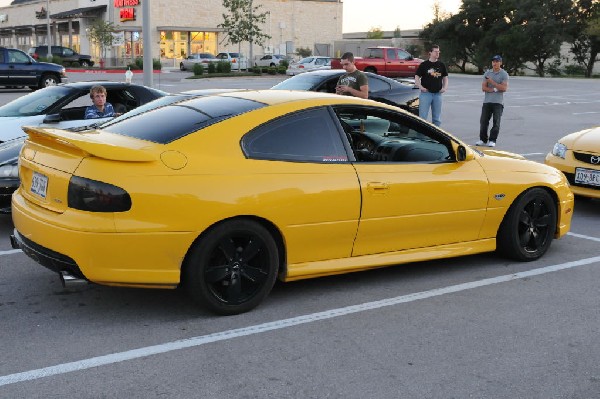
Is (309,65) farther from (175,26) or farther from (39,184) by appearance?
(39,184)

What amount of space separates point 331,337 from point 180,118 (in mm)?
1803

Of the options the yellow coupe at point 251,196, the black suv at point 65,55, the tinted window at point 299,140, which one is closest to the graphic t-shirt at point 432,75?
the yellow coupe at point 251,196

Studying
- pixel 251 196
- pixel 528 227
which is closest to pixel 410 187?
pixel 251 196

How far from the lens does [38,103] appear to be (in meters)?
9.77

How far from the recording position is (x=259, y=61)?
192 feet

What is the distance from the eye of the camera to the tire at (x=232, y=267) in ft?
14.9

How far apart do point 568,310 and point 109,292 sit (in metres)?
3.20

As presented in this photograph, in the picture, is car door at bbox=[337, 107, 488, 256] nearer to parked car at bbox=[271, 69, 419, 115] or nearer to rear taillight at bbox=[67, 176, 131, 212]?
rear taillight at bbox=[67, 176, 131, 212]

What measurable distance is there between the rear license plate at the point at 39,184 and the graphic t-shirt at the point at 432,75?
32.7ft

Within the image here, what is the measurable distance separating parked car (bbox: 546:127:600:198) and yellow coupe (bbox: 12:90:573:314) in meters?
2.54

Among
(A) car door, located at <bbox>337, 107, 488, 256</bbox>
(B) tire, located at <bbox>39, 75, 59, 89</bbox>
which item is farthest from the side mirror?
(B) tire, located at <bbox>39, 75, 59, 89</bbox>

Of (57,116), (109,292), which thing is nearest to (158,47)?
(57,116)

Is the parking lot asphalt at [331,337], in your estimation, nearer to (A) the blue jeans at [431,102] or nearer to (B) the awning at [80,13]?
(A) the blue jeans at [431,102]

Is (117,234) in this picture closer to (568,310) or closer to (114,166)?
(114,166)
